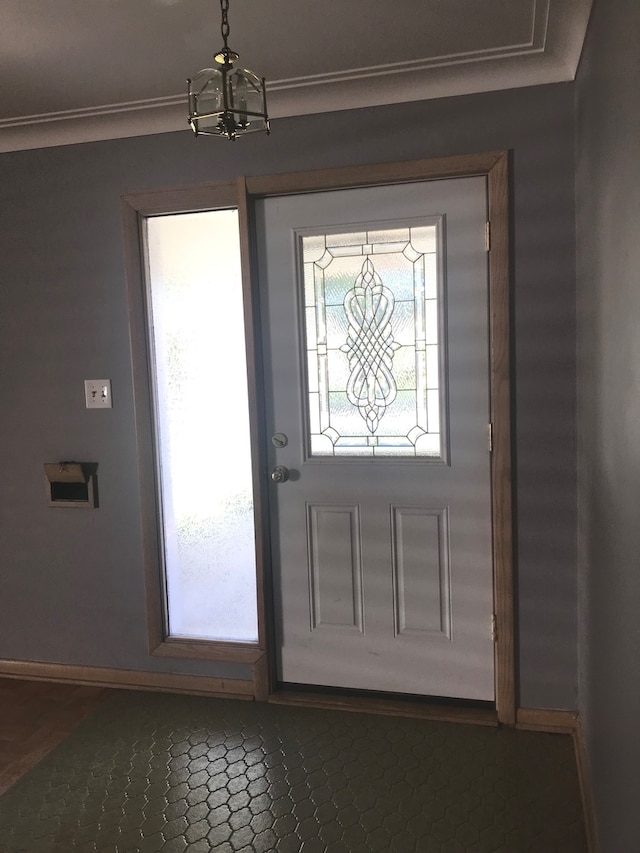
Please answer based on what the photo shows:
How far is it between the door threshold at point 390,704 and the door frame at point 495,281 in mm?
45

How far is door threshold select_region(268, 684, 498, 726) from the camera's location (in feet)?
8.35

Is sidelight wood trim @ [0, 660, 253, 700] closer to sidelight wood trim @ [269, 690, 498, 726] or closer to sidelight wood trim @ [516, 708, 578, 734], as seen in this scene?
sidelight wood trim @ [269, 690, 498, 726]

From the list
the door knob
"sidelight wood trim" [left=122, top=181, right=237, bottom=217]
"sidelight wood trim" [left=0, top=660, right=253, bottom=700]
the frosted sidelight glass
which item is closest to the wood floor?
"sidelight wood trim" [left=0, top=660, right=253, bottom=700]

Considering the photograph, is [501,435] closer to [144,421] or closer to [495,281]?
[495,281]

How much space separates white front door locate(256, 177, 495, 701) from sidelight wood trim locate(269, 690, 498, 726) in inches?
2.0

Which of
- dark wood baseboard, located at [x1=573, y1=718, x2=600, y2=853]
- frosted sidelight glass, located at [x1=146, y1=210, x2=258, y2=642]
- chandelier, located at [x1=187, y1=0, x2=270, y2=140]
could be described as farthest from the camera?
frosted sidelight glass, located at [x1=146, y1=210, x2=258, y2=642]

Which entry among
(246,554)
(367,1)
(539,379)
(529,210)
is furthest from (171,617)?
(367,1)

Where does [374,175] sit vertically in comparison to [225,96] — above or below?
above

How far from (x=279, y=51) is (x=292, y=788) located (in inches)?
90.2

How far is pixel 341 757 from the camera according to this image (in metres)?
2.36

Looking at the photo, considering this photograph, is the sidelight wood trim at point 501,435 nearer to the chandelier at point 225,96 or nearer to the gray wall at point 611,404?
the gray wall at point 611,404

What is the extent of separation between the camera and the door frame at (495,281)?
237cm

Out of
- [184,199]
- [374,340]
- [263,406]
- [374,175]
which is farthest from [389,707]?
[184,199]

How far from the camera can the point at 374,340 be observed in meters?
2.55
